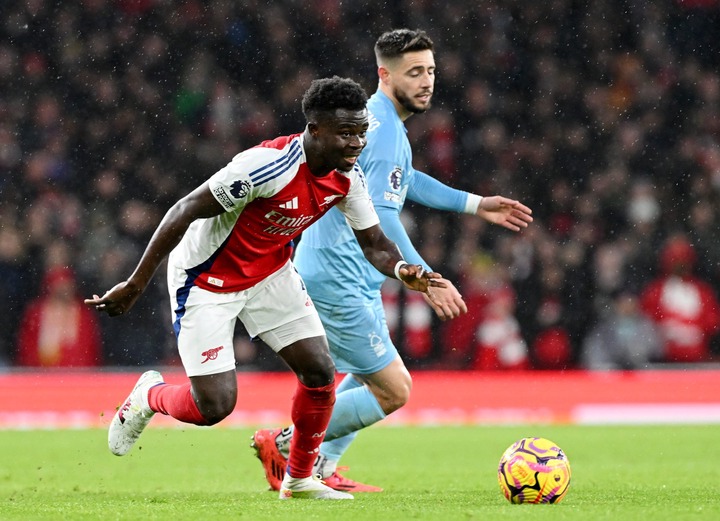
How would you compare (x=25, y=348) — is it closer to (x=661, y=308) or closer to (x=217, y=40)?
(x=217, y=40)

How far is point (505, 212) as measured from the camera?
6.39 meters

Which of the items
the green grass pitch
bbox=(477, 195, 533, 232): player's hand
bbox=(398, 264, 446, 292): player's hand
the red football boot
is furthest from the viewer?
bbox=(477, 195, 533, 232): player's hand

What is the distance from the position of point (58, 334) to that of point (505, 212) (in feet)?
22.8

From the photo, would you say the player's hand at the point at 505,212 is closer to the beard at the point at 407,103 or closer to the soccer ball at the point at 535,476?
the beard at the point at 407,103

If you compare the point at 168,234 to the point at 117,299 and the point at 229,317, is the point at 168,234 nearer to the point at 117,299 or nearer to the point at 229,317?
the point at 117,299

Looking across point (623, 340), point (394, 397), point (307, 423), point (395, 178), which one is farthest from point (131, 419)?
point (623, 340)

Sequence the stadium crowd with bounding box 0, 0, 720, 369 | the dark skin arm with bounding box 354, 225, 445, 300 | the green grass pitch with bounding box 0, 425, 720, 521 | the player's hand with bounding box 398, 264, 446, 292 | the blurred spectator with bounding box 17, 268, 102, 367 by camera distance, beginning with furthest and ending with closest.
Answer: the stadium crowd with bounding box 0, 0, 720, 369, the blurred spectator with bounding box 17, 268, 102, 367, the dark skin arm with bounding box 354, 225, 445, 300, the player's hand with bounding box 398, 264, 446, 292, the green grass pitch with bounding box 0, 425, 720, 521

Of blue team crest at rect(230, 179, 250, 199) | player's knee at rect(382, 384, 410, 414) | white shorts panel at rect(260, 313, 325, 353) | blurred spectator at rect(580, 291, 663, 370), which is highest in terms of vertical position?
blue team crest at rect(230, 179, 250, 199)

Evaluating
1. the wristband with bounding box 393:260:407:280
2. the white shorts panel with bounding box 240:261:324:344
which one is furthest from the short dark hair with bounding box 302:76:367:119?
the white shorts panel with bounding box 240:261:324:344

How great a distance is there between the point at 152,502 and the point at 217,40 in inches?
438

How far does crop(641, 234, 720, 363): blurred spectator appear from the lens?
1244cm

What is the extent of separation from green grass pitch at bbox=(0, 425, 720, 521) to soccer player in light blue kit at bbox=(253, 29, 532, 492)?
1.28ft

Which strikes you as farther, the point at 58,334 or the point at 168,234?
the point at 58,334

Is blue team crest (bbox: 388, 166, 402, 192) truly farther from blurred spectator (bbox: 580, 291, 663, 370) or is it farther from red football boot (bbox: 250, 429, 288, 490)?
blurred spectator (bbox: 580, 291, 663, 370)
